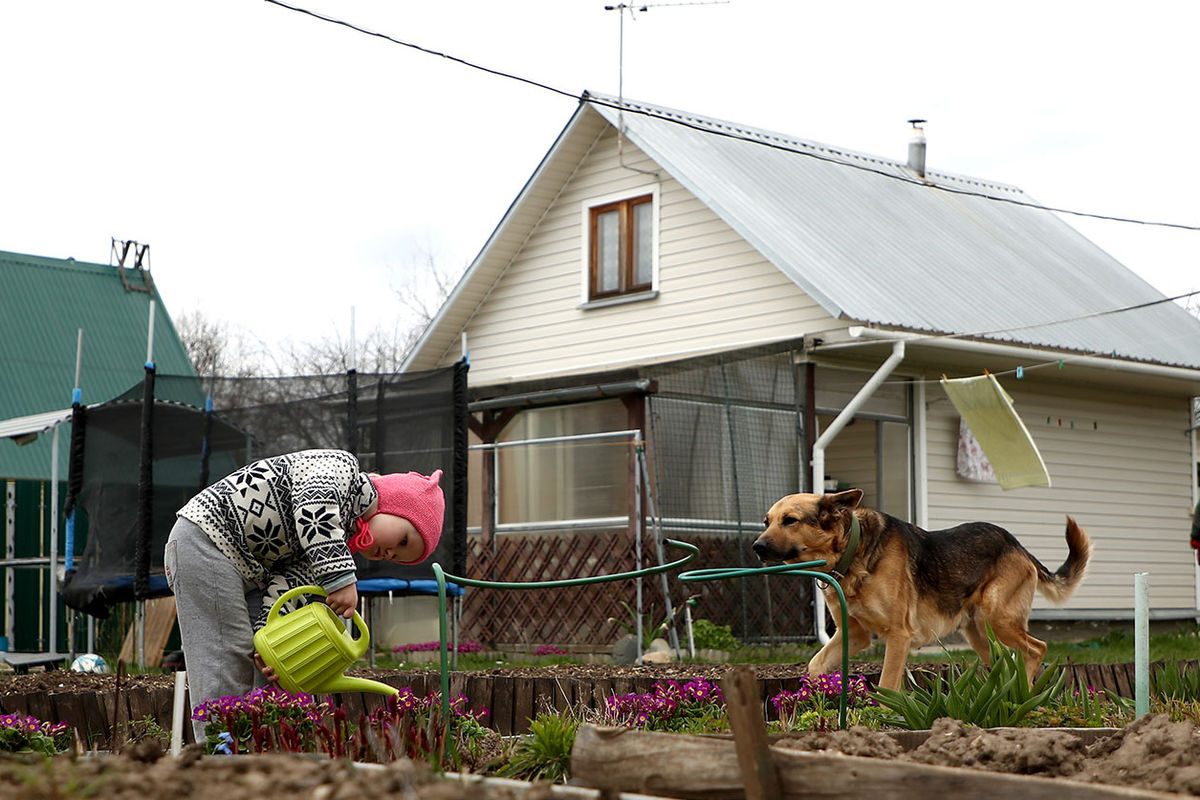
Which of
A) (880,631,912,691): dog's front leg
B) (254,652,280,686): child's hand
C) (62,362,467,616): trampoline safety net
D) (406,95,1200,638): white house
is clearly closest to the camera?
(254,652,280,686): child's hand

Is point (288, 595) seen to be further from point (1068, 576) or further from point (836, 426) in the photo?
point (836, 426)

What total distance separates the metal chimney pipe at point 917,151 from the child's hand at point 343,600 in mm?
16194

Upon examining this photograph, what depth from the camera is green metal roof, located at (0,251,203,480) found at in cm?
2223

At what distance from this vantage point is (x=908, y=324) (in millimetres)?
13852

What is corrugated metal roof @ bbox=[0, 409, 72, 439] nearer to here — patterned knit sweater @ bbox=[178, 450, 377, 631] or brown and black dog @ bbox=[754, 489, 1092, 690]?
brown and black dog @ bbox=[754, 489, 1092, 690]

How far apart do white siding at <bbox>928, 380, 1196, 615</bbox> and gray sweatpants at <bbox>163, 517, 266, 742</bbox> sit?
10.7 m

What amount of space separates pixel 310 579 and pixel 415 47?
24.6ft

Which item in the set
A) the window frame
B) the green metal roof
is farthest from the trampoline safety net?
the green metal roof

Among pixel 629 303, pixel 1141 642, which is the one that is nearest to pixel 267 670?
pixel 1141 642

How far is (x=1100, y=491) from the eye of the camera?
1677cm

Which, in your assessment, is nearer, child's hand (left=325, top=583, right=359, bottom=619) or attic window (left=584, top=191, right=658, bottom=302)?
child's hand (left=325, top=583, right=359, bottom=619)

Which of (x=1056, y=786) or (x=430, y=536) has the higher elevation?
(x=430, y=536)

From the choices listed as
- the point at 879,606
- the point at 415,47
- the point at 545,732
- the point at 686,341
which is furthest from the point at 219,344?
the point at 545,732

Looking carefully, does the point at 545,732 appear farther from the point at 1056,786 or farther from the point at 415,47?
the point at 415,47
